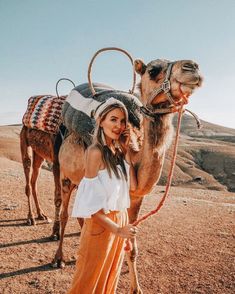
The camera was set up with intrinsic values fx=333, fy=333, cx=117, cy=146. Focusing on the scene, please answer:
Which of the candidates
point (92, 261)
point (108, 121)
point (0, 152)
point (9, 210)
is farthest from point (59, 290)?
point (0, 152)

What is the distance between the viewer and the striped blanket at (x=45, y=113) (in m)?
6.42

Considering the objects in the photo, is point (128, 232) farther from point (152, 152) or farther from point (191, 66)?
point (191, 66)

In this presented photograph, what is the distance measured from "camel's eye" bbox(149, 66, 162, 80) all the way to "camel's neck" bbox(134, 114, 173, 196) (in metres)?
0.50

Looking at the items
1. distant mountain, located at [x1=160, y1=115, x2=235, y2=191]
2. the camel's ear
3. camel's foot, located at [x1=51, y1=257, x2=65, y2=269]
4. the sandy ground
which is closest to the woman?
the camel's ear

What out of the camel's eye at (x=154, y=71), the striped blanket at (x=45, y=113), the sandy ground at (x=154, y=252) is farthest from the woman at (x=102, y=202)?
the striped blanket at (x=45, y=113)

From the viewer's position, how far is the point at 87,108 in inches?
191

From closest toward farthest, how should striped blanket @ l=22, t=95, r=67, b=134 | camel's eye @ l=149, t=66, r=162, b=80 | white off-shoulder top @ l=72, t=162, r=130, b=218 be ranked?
1. white off-shoulder top @ l=72, t=162, r=130, b=218
2. camel's eye @ l=149, t=66, r=162, b=80
3. striped blanket @ l=22, t=95, r=67, b=134

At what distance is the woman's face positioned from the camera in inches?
110

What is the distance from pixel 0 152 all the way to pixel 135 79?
1892cm

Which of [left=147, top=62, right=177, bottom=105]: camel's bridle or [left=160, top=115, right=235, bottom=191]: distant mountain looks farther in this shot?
[left=160, top=115, right=235, bottom=191]: distant mountain

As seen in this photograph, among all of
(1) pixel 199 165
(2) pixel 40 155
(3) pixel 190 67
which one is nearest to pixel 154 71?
(3) pixel 190 67

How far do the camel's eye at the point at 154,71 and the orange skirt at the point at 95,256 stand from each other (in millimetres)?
1681

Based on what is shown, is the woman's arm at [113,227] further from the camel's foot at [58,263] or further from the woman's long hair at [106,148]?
the camel's foot at [58,263]

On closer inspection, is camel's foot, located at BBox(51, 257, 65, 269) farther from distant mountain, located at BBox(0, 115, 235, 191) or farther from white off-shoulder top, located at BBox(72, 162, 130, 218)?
distant mountain, located at BBox(0, 115, 235, 191)
